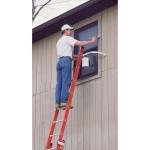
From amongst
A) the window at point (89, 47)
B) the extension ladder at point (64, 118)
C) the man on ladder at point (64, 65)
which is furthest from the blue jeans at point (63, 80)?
the window at point (89, 47)

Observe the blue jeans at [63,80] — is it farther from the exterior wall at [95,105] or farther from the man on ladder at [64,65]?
the exterior wall at [95,105]

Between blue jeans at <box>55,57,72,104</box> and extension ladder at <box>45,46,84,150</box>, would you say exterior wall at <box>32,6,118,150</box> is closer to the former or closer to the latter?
extension ladder at <box>45,46,84,150</box>

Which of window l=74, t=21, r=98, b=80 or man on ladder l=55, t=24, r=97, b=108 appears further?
window l=74, t=21, r=98, b=80

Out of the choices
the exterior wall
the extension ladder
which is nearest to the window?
the exterior wall

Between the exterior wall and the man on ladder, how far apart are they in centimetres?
51

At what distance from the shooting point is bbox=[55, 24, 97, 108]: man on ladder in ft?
44.4

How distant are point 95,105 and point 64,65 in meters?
0.98

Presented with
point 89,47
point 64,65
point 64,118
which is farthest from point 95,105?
point 89,47

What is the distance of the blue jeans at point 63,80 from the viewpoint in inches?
533

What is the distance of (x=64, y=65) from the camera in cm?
1366
